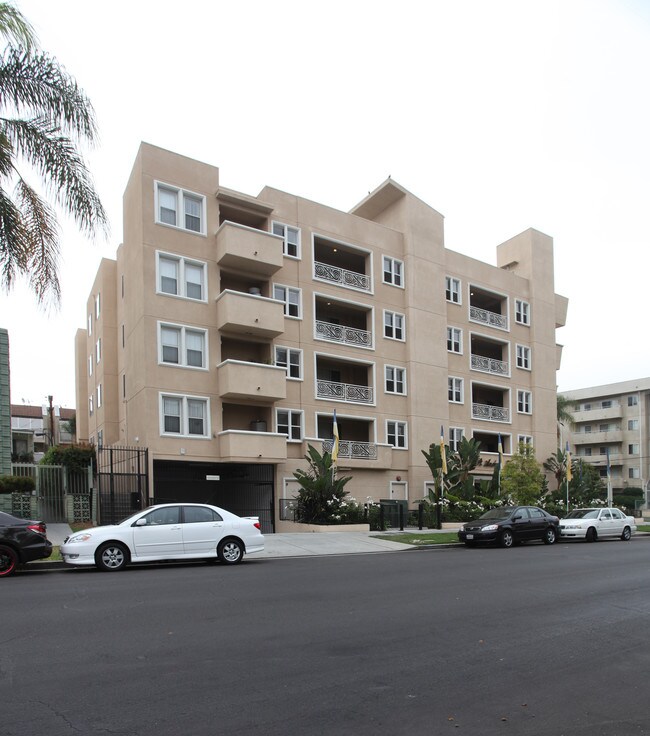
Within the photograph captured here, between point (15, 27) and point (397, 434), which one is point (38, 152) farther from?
point (397, 434)

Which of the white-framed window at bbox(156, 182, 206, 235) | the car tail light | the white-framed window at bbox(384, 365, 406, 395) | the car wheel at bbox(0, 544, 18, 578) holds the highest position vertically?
the white-framed window at bbox(156, 182, 206, 235)

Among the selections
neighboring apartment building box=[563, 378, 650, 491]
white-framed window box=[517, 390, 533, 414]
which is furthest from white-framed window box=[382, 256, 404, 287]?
neighboring apartment building box=[563, 378, 650, 491]

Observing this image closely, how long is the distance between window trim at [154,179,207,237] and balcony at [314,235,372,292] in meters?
6.18

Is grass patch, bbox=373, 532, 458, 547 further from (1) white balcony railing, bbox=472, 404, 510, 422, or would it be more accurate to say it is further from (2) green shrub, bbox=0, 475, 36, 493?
(1) white balcony railing, bbox=472, 404, 510, 422

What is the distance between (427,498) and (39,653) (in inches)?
1113

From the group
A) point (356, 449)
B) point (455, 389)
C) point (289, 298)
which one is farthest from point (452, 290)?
point (356, 449)

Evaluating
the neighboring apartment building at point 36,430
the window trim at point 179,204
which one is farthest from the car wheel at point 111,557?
the neighboring apartment building at point 36,430

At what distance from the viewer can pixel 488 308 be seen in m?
43.6

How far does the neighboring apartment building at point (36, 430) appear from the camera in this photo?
173ft

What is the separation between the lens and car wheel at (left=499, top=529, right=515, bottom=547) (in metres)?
22.3

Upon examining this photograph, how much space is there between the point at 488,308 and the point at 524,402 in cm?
650

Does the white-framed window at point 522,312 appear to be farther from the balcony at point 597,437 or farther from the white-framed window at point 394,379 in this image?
the balcony at point 597,437

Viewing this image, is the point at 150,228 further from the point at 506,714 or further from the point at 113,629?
the point at 506,714

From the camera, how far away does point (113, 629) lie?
8289 millimetres
